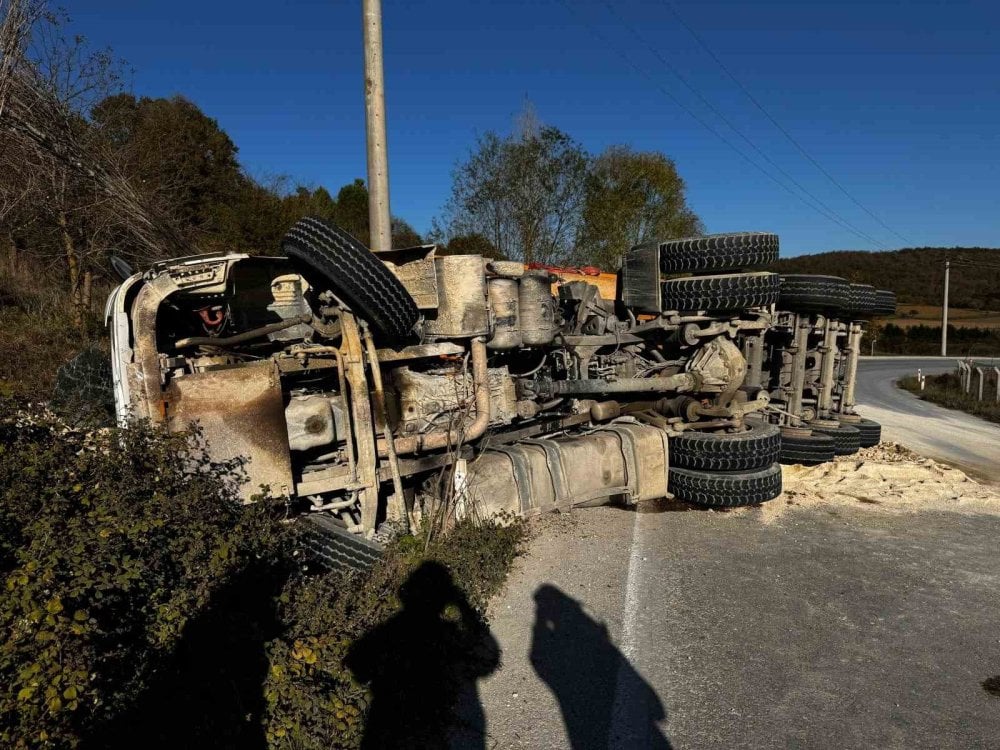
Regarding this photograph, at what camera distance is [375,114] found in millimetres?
6734

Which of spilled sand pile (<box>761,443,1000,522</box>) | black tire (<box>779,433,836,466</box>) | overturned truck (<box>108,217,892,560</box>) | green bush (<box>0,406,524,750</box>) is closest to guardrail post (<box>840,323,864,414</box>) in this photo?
Result: spilled sand pile (<box>761,443,1000,522</box>)

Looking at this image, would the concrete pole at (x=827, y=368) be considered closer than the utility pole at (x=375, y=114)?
No

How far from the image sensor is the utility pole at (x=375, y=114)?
6.71m

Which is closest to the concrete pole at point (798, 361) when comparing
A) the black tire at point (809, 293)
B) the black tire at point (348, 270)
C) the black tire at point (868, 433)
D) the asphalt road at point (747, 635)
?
the black tire at point (809, 293)

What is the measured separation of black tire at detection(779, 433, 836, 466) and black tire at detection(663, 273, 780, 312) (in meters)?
1.94

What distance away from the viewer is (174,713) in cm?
225

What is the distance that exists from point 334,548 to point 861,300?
7.26 m

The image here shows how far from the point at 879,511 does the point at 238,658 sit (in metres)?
5.65

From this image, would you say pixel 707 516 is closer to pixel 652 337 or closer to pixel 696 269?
pixel 652 337

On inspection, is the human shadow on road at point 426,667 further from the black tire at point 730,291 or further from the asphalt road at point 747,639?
the black tire at point 730,291

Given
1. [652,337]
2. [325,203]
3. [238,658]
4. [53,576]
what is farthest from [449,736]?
[325,203]

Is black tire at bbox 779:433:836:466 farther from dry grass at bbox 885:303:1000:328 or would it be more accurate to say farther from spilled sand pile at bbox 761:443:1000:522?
dry grass at bbox 885:303:1000:328

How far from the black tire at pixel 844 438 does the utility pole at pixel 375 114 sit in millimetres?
5802

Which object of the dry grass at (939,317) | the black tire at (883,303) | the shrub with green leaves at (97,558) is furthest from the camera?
the dry grass at (939,317)
